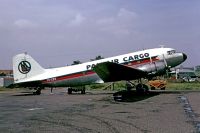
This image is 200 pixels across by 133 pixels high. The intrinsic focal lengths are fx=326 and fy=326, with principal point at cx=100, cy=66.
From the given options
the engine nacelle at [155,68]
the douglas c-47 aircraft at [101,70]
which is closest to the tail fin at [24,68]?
the douglas c-47 aircraft at [101,70]

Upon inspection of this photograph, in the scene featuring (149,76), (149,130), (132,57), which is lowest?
(149,130)

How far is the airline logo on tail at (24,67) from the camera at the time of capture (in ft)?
115

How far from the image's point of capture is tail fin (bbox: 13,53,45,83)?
1379 inches

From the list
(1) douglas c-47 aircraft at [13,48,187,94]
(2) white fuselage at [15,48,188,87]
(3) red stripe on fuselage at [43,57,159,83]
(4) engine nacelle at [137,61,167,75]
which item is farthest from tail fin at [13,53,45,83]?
(4) engine nacelle at [137,61,167,75]

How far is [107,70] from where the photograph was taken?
27719 millimetres

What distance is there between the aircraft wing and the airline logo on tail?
9.51 m

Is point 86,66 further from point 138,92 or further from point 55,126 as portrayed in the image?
point 55,126

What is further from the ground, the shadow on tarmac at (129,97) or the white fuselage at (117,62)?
the white fuselage at (117,62)

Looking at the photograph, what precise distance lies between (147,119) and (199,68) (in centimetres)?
16310

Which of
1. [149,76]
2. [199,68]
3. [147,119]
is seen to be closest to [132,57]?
[149,76]

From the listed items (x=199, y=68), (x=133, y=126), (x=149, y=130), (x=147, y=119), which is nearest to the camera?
(x=149, y=130)

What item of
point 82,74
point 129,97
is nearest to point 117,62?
point 82,74

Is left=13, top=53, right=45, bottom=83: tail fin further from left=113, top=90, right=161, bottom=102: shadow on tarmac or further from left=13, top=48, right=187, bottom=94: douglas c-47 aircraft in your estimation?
left=113, top=90, right=161, bottom=102: shadow on tarmac

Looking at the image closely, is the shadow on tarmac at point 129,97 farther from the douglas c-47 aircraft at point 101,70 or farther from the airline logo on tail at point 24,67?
the airline logo on tail at point 24,67
